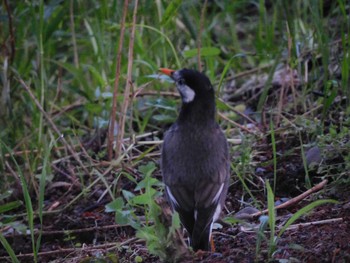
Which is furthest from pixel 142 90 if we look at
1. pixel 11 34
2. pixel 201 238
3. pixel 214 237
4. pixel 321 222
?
pixel 321 222

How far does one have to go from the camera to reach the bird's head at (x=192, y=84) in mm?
5094

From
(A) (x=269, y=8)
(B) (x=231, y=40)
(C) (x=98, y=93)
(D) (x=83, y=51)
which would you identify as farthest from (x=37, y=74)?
(A) (x=269, y=8)

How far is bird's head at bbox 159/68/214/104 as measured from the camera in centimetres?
509

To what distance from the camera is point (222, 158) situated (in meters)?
5.04

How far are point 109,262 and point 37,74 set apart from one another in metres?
2.41

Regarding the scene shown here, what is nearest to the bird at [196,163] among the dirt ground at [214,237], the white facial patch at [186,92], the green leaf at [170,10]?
the white facial patch at [186,92]

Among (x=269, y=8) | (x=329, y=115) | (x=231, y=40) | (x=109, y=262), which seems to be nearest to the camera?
(x=109, y=262)

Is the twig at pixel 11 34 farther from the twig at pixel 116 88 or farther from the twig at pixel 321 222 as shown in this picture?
the twig at pixel 321 222

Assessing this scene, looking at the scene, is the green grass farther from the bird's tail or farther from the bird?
the bird's tail

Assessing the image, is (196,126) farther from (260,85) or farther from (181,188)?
(260,85)

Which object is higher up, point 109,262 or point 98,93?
point 98,93

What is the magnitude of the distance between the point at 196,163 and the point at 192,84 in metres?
0.49

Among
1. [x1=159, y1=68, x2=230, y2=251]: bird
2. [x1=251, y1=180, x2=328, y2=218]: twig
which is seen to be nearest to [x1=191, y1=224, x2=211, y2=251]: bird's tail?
[x1=159, y1=68, x2=230, y2=251]: bird

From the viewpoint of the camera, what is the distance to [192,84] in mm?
5113
